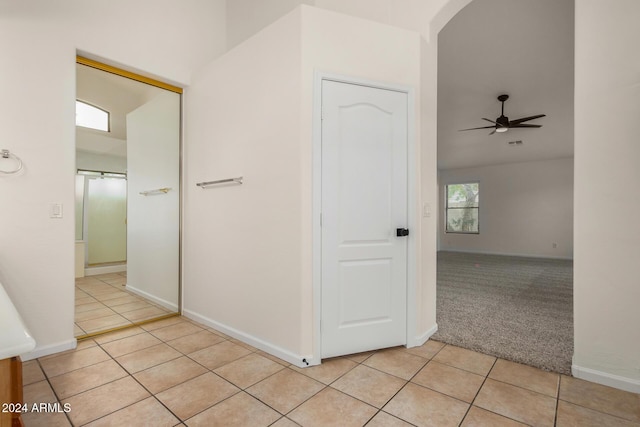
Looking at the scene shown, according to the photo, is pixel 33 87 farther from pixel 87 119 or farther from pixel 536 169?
pixel 536 169

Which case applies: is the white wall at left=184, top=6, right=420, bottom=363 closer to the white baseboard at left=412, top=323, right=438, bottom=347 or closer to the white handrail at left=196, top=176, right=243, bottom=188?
the white handrail at left=196, top=176, right=243, bottom=188

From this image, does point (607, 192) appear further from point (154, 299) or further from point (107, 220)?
point (107, 220)

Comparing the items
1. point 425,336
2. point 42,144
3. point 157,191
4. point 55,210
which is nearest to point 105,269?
point 157,191

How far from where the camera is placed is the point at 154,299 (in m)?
3.50

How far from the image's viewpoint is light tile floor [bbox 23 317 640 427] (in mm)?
1631

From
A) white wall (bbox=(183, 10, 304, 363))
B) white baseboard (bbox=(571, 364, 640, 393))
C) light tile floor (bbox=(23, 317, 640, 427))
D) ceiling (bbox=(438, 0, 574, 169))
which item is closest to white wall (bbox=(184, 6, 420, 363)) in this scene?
white wall (bbox=(183, 10, 304, 363))

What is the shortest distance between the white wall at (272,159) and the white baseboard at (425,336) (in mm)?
881

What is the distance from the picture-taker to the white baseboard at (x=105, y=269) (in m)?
3.09

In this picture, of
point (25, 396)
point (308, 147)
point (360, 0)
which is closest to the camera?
point (25, 396)

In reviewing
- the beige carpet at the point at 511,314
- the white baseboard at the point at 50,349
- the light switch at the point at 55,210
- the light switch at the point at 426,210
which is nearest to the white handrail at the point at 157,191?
the light switch at the point at 55,210

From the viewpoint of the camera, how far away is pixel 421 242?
2.57 meters

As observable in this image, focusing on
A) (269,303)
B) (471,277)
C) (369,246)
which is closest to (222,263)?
(269,303)

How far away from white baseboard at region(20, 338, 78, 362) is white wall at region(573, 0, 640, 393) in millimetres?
3661

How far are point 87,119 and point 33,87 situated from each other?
47 cm
